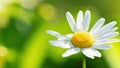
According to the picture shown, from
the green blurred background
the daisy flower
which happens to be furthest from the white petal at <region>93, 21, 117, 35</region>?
the green blurred background

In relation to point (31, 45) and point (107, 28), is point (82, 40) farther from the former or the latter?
point (31, 45)

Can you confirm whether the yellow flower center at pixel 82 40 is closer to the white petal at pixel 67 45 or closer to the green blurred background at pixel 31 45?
the white petal at pixel 67 45

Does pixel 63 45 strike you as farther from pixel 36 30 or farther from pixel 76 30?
pixel 36 30

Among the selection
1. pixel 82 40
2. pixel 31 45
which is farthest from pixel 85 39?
pixel 31 45

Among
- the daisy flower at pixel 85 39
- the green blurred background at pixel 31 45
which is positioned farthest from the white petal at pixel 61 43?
the green blurred background at pixel 31 45

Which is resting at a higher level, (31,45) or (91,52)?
(31,45)

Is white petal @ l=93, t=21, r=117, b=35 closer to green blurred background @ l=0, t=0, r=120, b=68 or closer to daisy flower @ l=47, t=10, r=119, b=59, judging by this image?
daisy flower @ l=47, t=10, r=119, b=59

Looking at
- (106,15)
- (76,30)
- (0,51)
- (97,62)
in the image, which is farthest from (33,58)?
(106,15)

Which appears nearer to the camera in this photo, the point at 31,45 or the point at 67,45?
the point at 67,45
